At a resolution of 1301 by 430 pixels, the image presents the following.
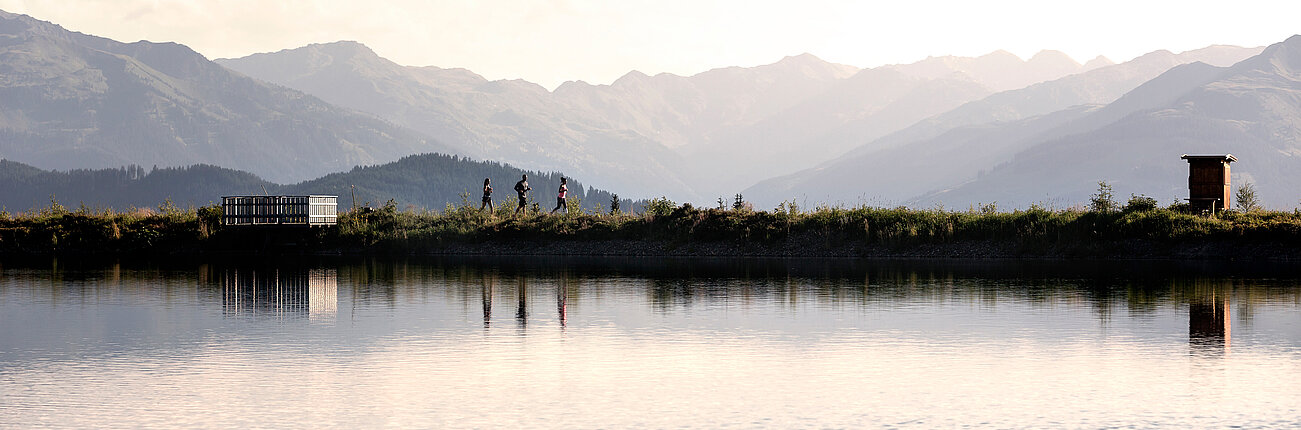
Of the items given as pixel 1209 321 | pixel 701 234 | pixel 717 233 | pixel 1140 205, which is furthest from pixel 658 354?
pixel 1140 205

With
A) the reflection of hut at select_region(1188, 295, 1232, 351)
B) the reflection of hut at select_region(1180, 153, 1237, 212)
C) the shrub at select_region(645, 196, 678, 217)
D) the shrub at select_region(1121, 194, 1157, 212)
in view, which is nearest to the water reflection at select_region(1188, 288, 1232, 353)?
the reflection of hut at select_region(1188, 295, 1232, 351)

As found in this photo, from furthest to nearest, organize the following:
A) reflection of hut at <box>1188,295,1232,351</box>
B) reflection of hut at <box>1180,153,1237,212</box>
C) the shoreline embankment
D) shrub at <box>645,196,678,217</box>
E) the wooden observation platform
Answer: the wooden observation platform
shrub at <box>645,196,678,217</box>
reflection of hut at <box>1180,153,1237,212</box>
the shoreline embankment
reflection of hut at <box>1188,295,1232,351</box>

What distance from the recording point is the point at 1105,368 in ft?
51.5

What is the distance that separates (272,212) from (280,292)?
2560 centimetres

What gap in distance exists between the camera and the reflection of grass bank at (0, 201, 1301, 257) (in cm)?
4228

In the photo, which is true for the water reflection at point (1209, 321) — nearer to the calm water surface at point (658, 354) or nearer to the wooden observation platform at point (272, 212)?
the calm water surface at point (658, 354)

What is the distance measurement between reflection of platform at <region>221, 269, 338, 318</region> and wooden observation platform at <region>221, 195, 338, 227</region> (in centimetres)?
1510

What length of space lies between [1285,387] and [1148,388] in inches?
61.3

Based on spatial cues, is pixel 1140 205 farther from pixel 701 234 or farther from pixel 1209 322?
pixel 1209 322

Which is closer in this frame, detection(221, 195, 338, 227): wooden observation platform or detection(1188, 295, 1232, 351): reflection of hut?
detection(1188, 295, 1232, 351): reflection of hut

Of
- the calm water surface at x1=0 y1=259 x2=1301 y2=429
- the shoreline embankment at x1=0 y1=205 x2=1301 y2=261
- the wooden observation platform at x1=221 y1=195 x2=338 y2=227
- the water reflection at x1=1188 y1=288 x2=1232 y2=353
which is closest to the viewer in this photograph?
the calm water surface at x1=0 y1=259 x2=1301 y2=429

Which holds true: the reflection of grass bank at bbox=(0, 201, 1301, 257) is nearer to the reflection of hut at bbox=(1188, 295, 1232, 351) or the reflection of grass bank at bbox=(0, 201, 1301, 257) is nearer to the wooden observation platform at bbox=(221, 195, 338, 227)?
the wooden observation platform at bbox=(221, 195, 338, 227)

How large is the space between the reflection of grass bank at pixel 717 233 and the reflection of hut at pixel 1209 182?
123 centimetres

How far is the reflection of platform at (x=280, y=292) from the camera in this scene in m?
24.1
